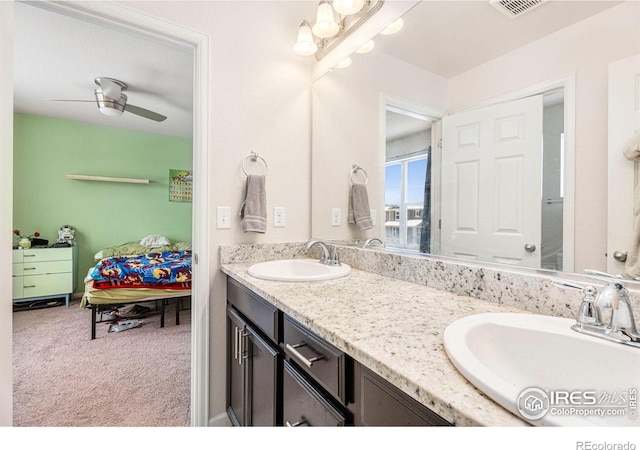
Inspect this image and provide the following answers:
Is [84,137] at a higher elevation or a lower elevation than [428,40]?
higher

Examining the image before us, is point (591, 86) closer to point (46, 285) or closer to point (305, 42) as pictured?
point (305, 42)

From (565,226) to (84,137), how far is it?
531 centimetres

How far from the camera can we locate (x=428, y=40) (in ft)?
4.09

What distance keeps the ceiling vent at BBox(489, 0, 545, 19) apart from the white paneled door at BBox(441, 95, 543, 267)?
278mm

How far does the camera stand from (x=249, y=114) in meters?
1.61

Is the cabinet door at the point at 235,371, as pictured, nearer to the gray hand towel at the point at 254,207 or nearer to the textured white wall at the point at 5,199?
the gray hand towel at the point at 254,207

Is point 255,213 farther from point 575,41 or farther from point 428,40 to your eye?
point 575,41

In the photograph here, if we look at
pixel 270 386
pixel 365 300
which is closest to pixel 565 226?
pixel 365 300

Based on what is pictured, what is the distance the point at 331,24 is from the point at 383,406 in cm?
175

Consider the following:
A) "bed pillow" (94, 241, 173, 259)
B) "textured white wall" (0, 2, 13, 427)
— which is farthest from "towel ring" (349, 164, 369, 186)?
"bed pillow" (94, 241, 173, 259)

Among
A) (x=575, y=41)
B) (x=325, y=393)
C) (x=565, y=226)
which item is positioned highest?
(x=575, y=41)

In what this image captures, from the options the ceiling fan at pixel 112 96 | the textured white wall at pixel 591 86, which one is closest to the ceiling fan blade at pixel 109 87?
the ceiling fan at pixel 112 96

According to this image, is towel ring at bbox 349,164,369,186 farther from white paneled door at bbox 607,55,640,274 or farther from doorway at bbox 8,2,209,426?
white paneled door at bbox 607,55,640,274

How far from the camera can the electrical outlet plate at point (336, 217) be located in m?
1.73
